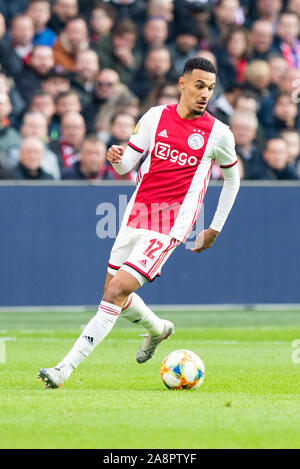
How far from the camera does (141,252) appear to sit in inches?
323

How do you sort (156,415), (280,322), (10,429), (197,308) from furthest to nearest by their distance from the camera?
(197,308), (280,322), (156,415), (10,429)

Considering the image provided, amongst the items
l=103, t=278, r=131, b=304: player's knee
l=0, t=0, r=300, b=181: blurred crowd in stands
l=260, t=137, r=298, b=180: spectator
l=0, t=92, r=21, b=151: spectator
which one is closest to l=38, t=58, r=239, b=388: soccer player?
l=103, t=278, r=131, b=304: player's knee

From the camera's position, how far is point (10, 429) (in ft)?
19.8

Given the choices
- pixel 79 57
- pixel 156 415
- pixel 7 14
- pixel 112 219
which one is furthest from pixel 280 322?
pixel 156 415

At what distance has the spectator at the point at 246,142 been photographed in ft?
53.5

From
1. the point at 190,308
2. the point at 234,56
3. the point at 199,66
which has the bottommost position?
the point at 199,66

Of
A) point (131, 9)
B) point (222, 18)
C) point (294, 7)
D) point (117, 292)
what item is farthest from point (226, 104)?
point (117, 292)

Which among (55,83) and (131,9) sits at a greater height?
(131,9)

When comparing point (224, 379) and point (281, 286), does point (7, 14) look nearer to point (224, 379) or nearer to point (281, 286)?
point (281, 286)

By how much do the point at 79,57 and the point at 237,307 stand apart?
179 inches

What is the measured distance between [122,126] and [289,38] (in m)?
4.89

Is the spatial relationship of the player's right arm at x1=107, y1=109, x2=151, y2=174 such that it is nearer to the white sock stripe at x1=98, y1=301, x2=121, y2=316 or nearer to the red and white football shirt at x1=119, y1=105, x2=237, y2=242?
the red and white football shirt at x1=119, y1=105, x2=237, y2=242

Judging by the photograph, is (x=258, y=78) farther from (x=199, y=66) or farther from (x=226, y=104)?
(x=199, y=66)

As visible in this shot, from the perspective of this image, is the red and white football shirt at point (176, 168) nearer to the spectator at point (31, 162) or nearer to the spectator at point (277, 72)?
the spectator at point (31, 162)
